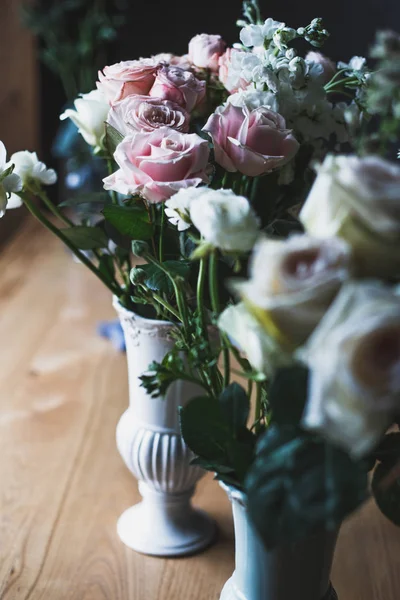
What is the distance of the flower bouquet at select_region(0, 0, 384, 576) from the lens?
43cm

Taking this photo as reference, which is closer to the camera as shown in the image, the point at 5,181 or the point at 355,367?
the point at 355,367

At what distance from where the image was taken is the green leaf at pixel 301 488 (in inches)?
16.3

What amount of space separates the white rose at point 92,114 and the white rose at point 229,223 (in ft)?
0.88

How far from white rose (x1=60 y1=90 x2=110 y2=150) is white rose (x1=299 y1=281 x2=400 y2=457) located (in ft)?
1.26

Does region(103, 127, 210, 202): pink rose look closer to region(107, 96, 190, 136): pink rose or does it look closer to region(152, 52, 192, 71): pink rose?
region(107, 96, 190, 136): pink rose

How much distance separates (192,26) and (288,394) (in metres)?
1.77

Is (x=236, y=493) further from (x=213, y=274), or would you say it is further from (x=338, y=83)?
(x=338, y=83)

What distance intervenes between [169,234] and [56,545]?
380 mm

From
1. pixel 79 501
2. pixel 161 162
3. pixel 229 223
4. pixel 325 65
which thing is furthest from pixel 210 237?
pixel 79 501

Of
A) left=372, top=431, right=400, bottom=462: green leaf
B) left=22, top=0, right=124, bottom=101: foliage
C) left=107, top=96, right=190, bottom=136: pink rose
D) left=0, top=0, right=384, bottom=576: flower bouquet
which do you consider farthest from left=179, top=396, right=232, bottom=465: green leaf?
left=22, top=0, right=124, bottom=101: foliage

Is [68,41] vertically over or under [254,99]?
under

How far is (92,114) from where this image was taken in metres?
0.70

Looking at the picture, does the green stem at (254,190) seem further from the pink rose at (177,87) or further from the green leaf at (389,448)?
the green leaf at (389,448)

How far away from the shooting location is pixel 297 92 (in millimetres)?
653
